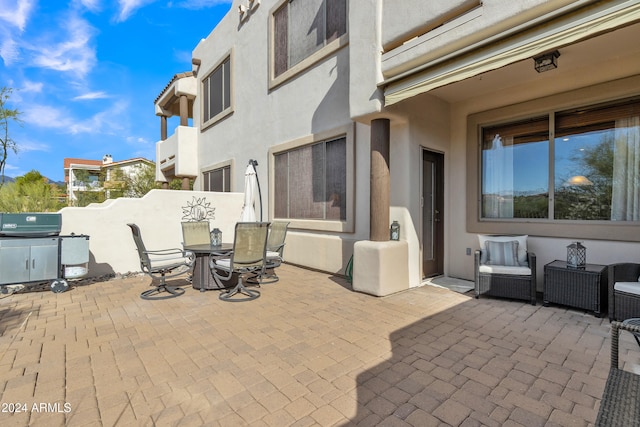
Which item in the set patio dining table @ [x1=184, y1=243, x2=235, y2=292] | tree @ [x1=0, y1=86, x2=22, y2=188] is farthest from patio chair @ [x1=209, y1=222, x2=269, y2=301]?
tree @ [x1=0, y1=86, x2=22, y2=188]

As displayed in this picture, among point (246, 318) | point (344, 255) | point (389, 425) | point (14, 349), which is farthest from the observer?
point (344, 255)

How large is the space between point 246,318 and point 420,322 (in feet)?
7.60

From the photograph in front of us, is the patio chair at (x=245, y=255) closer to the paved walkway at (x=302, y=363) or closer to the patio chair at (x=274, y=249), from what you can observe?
the paved walkway at (x=302, y=363)

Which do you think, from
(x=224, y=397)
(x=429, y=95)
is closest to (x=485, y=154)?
(x=429, y=95)

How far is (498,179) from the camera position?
5.81 metres

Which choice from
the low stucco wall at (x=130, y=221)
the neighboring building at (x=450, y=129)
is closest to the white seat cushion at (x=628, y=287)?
the neighboring building at (x=450, y=129)

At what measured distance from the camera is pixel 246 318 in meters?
4.10

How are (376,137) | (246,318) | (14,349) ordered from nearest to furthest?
(14,349) → (246,318) → (376,137)

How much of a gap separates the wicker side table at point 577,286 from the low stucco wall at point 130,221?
7.91 m

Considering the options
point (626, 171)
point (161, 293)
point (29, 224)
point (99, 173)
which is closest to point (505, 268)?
point (626, 171)

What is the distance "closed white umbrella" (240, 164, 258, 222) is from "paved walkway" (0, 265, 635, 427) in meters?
3.50

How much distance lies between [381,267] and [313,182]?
3182mm

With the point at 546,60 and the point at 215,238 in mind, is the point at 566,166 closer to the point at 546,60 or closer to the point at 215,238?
the point at 546,60

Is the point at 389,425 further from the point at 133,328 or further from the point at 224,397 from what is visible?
the point at 133,328
